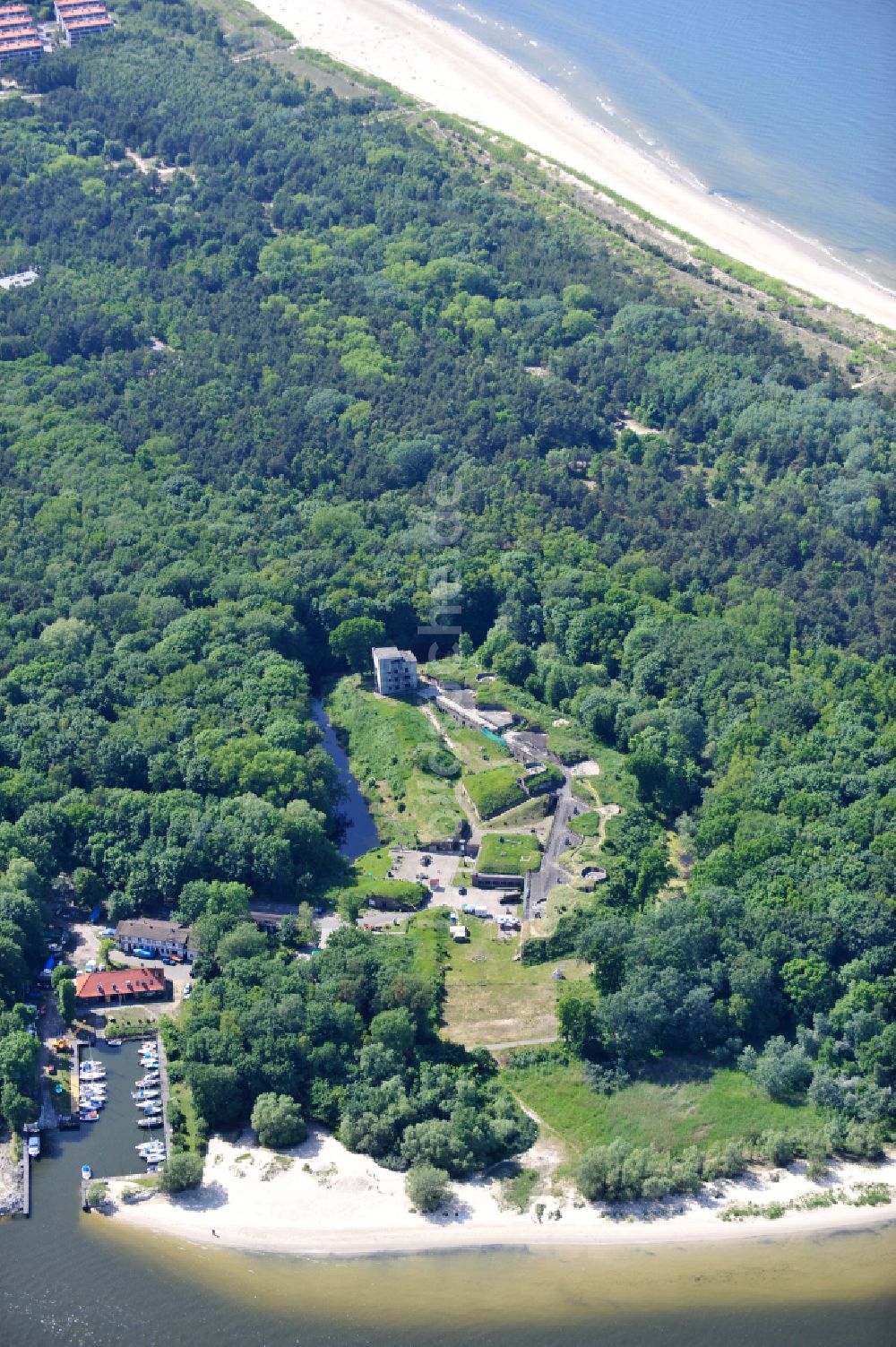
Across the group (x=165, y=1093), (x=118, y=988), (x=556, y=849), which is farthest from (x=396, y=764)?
(x=165, y=1093)

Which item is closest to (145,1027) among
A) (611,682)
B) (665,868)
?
(665,868)

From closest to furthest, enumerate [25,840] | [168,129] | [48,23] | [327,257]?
[25,840] → [327,257] → [168,129] → [48,23]

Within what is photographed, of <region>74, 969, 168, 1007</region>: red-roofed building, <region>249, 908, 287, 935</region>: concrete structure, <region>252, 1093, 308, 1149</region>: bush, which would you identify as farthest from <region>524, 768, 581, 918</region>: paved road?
<region>74, 969, 168, 1007</region>: red-roofed building

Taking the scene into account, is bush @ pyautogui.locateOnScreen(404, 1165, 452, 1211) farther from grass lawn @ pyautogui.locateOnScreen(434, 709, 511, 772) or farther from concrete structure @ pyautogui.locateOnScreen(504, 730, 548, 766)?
concrete structure @ pyautogui.locateOnScreen(504, 730, 548, 766)

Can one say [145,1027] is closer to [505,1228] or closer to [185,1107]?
[185,1107]

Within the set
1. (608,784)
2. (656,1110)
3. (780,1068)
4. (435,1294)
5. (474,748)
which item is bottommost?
(435,1294)

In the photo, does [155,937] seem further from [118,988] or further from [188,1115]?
[188,1115]
